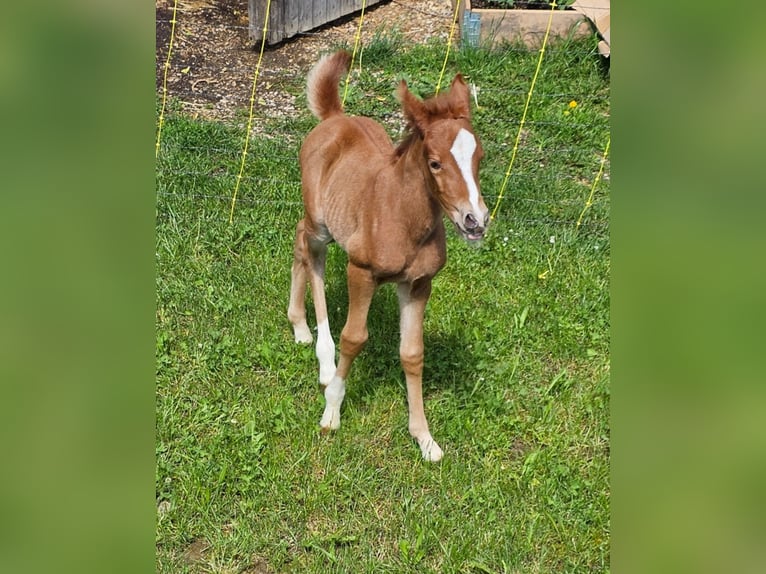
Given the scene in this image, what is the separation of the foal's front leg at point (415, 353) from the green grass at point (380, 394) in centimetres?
9

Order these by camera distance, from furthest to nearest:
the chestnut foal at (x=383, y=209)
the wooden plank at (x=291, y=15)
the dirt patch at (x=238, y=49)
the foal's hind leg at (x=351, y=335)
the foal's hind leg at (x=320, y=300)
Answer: the wooden plank at (x=291, y=15)
the dirt patch at (x=238, y=49)
the foal's hind leg at (x=320, y=300)
the foal's hind leg at (x=351, y=335)
the chestnut foal at (x=383, y=209)

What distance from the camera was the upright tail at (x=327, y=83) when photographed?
4.11 metres

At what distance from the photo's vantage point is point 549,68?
706 cm

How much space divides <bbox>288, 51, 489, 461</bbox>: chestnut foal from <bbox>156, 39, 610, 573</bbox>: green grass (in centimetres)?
25

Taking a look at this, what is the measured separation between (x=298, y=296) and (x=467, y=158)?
1867 mm

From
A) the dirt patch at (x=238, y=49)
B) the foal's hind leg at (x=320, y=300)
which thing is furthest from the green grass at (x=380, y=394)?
the dirt patch at (x=238, y=49)

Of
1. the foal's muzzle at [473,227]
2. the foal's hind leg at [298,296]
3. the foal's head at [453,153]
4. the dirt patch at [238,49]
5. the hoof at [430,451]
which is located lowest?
the hoof at [430,451]

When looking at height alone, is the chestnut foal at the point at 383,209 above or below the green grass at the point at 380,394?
above

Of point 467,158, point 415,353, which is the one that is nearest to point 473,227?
point 467,158

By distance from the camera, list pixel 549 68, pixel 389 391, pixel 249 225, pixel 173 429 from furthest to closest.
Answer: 1. pixel 549 68
2. pixel 249 225
3. pixel 389 391
4. pixel 173 429

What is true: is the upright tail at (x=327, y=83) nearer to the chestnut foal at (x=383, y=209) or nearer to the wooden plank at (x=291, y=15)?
the chestnut foal at (x=383, y=209)
